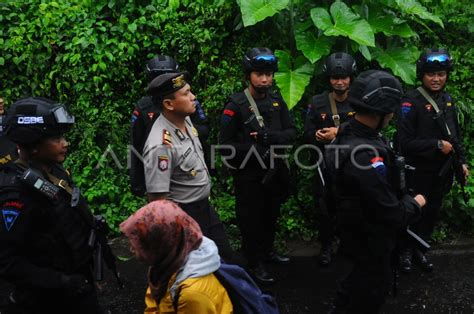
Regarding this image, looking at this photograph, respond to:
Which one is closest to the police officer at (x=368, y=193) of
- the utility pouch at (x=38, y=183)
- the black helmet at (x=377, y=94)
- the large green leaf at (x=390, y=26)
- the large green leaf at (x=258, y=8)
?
the black helmet at (x=377, y=94)

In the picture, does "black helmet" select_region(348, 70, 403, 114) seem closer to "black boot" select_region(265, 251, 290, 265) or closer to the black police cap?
the black police cap

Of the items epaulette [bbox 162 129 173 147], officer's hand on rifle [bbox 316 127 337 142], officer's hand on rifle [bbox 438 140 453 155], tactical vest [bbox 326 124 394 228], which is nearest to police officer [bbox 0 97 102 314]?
epaulette [bbox 162 129 173 147]

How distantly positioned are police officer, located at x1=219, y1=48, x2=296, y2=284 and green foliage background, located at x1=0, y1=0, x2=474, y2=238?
3.38 ft

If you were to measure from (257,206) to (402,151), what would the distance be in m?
1.49

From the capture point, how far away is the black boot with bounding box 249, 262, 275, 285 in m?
5.21

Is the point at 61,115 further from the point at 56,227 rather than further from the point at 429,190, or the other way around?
the point at 429,190

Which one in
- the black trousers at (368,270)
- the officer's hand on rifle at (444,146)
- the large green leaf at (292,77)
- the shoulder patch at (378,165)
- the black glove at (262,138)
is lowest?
the black trousers at (368,270)

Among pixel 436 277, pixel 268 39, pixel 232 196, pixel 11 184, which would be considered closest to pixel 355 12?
pixel 268 39

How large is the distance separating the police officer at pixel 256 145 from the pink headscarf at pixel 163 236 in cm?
274

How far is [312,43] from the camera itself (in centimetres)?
619

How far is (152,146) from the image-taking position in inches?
153

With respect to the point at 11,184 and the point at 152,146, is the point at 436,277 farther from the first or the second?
the point at 11,184

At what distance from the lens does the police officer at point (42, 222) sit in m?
2.91

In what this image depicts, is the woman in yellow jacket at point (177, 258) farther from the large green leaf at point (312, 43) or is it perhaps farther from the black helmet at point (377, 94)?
the large green leaf at point (312, 43)
